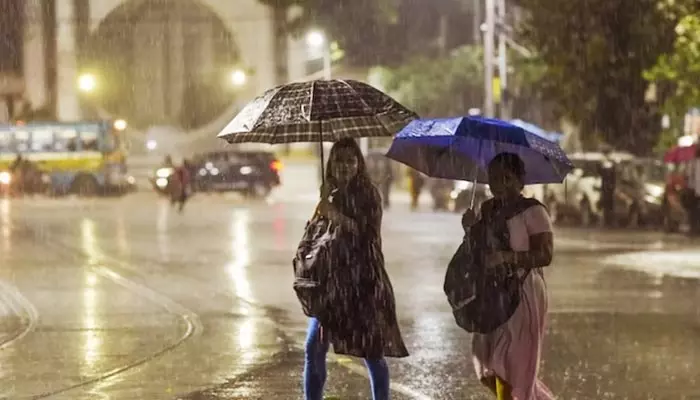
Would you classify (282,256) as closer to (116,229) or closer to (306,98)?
(116,229)

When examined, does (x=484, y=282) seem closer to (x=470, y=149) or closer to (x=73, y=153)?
(x=470, y=149)

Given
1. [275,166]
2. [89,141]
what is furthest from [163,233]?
[89,141]

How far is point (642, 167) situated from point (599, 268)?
12.6m

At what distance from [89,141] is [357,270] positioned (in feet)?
143

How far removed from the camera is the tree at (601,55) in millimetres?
32531

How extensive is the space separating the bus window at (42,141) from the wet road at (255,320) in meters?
25.2

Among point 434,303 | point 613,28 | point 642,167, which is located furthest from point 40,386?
point 613,28

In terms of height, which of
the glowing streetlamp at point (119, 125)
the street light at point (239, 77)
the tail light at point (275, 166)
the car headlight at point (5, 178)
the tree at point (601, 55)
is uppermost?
the street light at point (239, 77)

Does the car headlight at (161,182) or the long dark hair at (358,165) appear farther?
the car headlight at (161,182)

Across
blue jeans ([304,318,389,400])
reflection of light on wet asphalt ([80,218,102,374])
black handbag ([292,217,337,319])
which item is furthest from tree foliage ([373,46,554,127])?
black handbag ([292,217,337,319])

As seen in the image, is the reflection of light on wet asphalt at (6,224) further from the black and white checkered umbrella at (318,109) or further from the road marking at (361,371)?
the black and white checkered umbrella at (318,109)

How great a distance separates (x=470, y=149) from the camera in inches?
293

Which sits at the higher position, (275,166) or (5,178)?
(275,166)

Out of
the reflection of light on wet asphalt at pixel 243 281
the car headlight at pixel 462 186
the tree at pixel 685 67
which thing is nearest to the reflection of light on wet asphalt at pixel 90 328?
the reflection of light on wet asphalt at pixel 243 281
